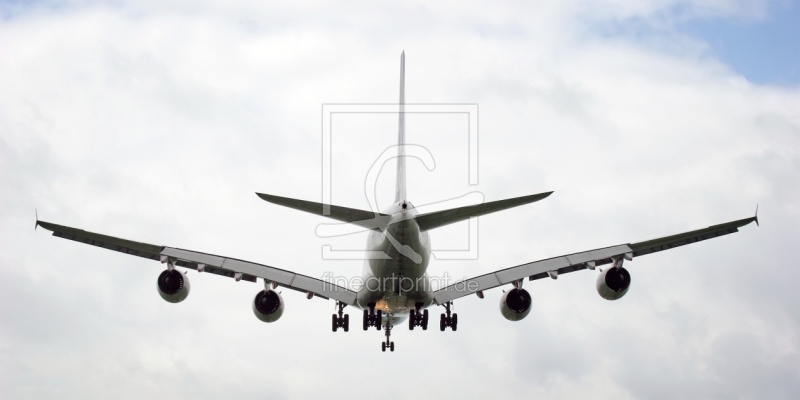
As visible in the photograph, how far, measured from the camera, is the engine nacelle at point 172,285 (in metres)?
24.0

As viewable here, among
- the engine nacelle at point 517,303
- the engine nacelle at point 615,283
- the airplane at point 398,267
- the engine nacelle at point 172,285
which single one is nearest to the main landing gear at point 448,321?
the airplane at point 398,267

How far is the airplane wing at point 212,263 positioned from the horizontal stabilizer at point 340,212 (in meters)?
5.17

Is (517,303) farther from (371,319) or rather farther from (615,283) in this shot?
(371,319)

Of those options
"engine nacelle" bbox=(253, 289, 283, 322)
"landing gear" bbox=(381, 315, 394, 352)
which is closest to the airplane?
"engine nacelle" bbox=(253, 289, 283, 322)

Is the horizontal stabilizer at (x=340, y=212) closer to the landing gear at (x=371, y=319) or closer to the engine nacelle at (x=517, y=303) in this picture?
the landing gear at (x=371, y=319)

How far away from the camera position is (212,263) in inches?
963

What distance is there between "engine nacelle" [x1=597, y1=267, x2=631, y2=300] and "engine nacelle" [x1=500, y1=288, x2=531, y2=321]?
9.59 feet

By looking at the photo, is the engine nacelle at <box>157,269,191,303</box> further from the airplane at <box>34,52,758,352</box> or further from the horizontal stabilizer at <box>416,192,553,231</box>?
the horizontal stabilizer at <box>416,192,553,231</box>

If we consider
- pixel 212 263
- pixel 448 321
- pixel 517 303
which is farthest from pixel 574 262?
pixel 212 263

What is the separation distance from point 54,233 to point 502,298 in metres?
14.6

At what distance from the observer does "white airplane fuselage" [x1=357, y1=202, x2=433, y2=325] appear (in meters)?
20.8

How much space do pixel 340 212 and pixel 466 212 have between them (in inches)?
132

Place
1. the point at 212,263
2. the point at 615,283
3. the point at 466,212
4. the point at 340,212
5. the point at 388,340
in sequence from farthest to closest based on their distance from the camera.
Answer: the point at 388,340
the point at 615,283
the point at 212,263
the point at 340,212
the point at 466,212

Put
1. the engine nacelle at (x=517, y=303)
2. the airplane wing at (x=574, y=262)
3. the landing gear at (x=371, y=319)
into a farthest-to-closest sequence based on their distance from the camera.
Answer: the landing gear at (x=371, y=319) → the engine nacelle at (x=517, y=303) → the airplane wing at (x=574, y=262)
